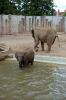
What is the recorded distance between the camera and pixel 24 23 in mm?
25672

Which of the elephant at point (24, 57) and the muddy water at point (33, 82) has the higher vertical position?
the elephant at point (24, 57)

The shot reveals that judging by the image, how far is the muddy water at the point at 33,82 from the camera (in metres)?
7.71

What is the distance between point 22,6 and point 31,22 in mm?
5603

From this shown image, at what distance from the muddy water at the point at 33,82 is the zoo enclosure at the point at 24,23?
39.6 feet

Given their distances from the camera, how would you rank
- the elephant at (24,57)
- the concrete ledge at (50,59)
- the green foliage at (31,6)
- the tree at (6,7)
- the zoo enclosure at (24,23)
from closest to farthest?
the elephant at (24,57) → the concrete ledge at (50,59) → the zoo enclosure at (24,23) → the tree at (6,7) → the green foliage at (31,6)

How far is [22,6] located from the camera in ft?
102

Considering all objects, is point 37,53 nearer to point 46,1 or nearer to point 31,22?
point 31,22

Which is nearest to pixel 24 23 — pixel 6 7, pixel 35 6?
pixel 6 7

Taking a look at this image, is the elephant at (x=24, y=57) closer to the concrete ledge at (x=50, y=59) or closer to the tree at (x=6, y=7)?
the concrete ledge at (x=50, y=59)

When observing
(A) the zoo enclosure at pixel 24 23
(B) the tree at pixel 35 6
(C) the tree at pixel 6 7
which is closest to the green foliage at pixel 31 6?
(B) the tree at pixel 35 6

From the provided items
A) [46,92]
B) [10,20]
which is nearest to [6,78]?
[46,92]

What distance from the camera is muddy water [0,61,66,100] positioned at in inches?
304

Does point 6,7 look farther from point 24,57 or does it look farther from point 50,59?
point 24,57

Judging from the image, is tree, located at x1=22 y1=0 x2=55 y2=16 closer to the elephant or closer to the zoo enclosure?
the zoo enclosure
